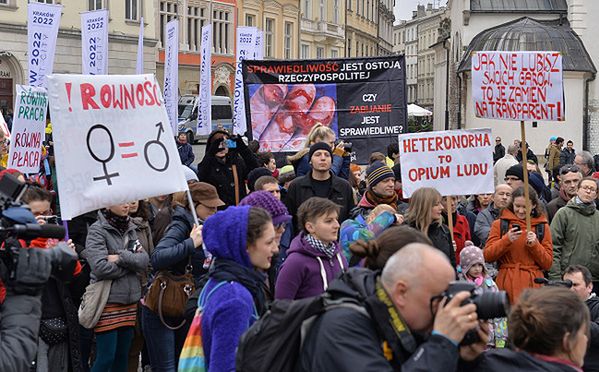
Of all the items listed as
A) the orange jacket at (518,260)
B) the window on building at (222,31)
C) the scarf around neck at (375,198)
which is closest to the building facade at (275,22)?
the window on building at (222,31)

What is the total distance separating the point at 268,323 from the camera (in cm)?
360

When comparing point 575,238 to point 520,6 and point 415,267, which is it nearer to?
point 415,267

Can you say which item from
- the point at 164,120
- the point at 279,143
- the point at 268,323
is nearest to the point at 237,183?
the point at 279,143

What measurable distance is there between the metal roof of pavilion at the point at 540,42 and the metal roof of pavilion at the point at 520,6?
5.80 feet

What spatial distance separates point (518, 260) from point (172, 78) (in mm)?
15548

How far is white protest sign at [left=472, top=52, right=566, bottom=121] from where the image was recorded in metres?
9.28

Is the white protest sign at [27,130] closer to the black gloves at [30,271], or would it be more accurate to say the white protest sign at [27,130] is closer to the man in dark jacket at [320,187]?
the man in dark jacket at [320,187]

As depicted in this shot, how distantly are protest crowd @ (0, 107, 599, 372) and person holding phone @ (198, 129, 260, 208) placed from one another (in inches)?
0.8

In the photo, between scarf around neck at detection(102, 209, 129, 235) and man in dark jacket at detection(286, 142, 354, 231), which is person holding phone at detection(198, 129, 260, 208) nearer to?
man in dark jacket at detection(286, 142, 354, 231)

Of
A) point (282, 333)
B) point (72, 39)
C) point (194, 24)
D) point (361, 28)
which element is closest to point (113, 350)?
point (282, 333)

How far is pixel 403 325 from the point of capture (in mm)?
3273

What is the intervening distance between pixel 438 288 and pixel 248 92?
33.0 ft

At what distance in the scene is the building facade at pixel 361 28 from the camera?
73500 millimetres

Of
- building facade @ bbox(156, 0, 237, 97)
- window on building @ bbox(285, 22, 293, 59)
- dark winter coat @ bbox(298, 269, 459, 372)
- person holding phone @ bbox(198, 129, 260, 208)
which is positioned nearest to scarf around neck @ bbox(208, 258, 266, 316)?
dark winter coat @ bbox(298, 269, 459, 372)
